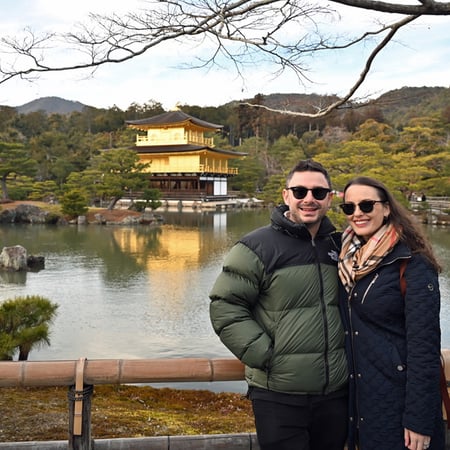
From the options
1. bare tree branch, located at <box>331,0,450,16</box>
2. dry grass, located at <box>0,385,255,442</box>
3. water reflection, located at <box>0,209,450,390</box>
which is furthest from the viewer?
water reflection, located at <box>0,209,450,390</box>

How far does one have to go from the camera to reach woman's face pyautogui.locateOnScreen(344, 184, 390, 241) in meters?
1.31

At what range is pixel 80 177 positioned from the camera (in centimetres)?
2119

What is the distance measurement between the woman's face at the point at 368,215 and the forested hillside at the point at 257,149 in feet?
6.39

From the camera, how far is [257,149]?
108 ft

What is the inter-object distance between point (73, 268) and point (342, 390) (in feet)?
29.1

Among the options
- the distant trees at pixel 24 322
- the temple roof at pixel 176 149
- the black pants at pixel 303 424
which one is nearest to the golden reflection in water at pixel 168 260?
the distant trees at pixel 24 322

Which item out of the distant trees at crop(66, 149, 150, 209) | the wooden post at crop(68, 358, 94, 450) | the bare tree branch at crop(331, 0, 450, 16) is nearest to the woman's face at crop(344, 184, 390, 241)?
the wooden post at crop(68, 358, 94, 450)

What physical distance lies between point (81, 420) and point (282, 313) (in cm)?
70

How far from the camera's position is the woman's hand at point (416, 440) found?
1.14m

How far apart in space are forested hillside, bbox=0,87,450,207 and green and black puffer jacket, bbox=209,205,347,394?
2.10 meters

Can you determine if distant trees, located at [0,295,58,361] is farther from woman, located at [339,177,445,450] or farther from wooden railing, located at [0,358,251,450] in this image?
woman, located at [339,177,445,450]

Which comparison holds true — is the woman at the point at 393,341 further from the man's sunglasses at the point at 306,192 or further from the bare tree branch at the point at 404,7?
the bare tree branch at the point at 404,7

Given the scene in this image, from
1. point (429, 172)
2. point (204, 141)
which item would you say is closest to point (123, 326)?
point (429, 172)

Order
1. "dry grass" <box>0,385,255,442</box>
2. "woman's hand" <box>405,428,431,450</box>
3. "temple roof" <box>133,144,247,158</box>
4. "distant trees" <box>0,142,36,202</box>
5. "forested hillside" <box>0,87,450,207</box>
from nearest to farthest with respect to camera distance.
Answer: "woman's hand" <box>405,428,431,450</box> → "dry grass" <box>0,385,255,442</box> → "forested hillside" <box>0,87,450,207</box> → "distant trees" <box>0,142,36,202</box> → "temple roof" <box>133,144,247,158</box>
